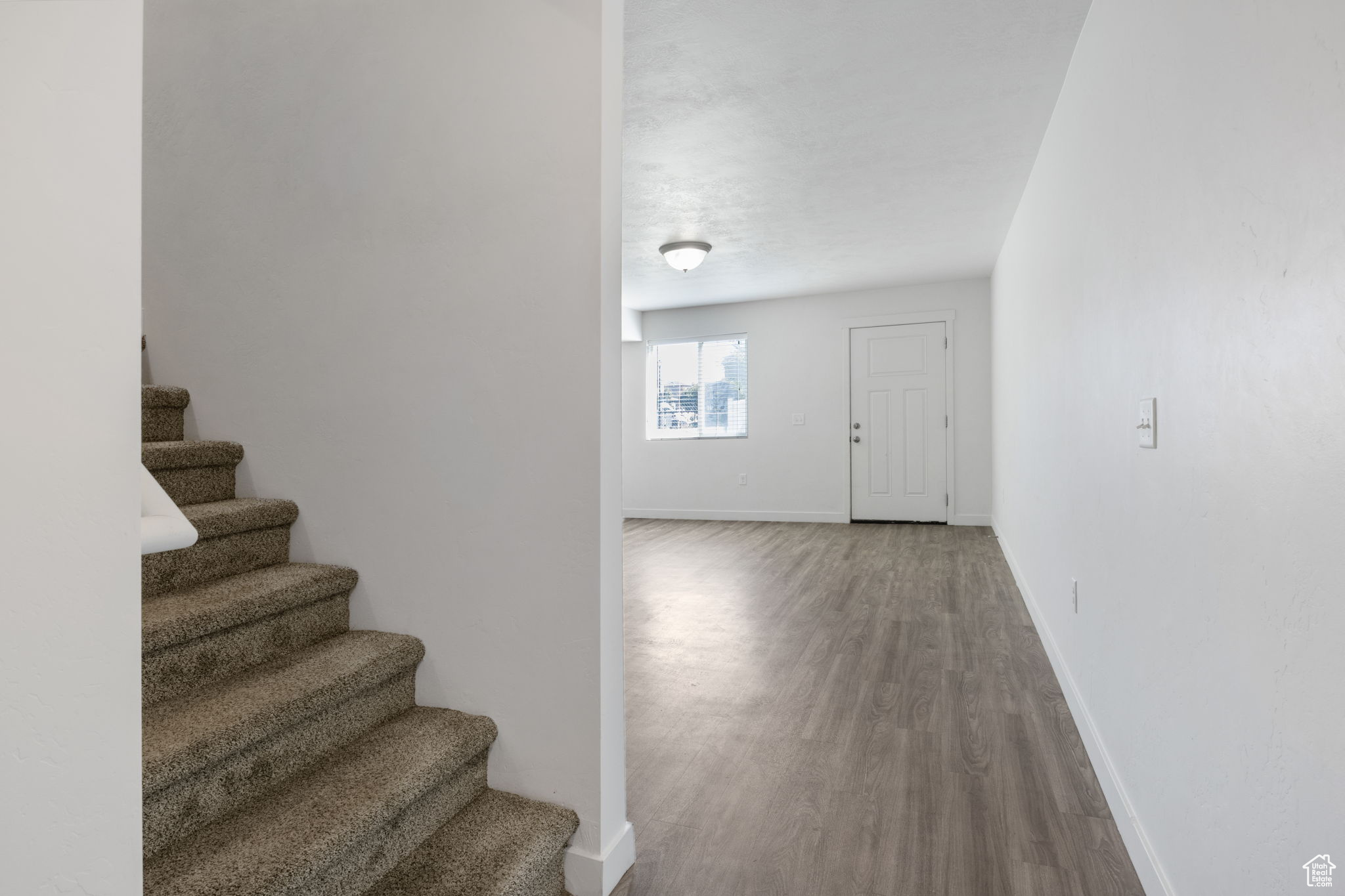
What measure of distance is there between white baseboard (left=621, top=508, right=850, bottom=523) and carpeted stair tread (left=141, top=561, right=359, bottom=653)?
5978mm

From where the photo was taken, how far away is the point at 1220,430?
1.17m

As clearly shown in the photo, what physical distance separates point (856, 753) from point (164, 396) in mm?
2352

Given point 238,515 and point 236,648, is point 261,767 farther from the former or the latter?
point 238,515

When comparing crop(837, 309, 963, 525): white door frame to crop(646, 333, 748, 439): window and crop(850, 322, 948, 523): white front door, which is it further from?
crop(646, 333, 748, 439): window

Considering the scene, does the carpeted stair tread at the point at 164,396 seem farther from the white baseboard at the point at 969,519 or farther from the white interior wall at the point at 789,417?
the white baseboard at the point at 969,519

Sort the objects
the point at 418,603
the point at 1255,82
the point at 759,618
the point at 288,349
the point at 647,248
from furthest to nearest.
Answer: the point at 647,248, the point at 759,618, the point at 288,349, the point at 418,603, the point at 1255,82

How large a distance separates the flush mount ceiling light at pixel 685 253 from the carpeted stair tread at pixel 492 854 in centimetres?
417

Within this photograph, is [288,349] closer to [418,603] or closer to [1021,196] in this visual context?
[418,603]

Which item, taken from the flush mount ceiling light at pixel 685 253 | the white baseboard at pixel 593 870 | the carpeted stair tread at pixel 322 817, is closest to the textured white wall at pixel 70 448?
the carpeted stair tread at pixel 322 817

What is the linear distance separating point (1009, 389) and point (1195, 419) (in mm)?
3875

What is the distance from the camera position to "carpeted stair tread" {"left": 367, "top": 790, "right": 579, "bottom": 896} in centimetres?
133

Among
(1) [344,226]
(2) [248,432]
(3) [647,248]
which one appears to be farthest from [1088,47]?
(3) [647,248]

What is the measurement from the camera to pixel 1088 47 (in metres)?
2.33

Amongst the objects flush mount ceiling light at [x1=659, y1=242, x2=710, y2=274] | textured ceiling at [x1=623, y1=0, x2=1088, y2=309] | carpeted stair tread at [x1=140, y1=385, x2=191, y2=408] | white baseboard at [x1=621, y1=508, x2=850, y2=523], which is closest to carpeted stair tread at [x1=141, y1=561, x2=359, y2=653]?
carpeted stair tread at [x1=140, y1=385, x2=191, y2=408]
